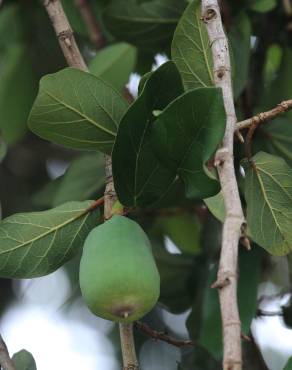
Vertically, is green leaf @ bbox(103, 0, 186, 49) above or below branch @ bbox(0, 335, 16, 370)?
above

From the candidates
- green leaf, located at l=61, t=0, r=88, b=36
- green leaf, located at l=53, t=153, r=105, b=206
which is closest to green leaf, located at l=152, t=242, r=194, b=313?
green leaf, located at l=53, t=153, r=105, b=206

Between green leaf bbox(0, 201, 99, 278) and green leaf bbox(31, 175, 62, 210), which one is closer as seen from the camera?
green leaf bbox(0, 201, 99, 278)

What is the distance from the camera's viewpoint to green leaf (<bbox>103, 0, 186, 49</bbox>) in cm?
139

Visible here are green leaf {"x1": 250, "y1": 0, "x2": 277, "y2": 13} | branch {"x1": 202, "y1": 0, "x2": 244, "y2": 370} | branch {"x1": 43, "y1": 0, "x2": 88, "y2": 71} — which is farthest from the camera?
green leaf {"x1": 250, "y1": 0, "x2": 277, "y2": 13}

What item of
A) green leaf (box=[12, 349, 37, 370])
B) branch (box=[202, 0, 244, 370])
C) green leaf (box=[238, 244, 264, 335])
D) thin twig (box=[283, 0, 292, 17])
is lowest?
green leaf (box=[238, 244, 264, 335])

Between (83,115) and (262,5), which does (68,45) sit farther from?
(262,5)

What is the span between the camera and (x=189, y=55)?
3.10 ft

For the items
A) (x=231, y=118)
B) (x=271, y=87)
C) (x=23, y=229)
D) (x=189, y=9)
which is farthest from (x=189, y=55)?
(x=271, y=87)

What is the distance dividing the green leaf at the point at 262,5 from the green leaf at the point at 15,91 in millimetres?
430

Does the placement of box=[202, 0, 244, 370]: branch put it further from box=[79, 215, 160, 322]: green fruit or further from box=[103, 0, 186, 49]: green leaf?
box=[103, 0, 186, 49]: green leaf

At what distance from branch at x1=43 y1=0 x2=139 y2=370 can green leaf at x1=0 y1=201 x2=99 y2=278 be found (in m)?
0.03

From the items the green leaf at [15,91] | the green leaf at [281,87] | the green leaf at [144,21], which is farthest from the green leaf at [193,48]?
the green leaf at [15,91]

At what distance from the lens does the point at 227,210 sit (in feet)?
2.32

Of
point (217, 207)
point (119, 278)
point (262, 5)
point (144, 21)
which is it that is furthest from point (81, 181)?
point (119, 278)
